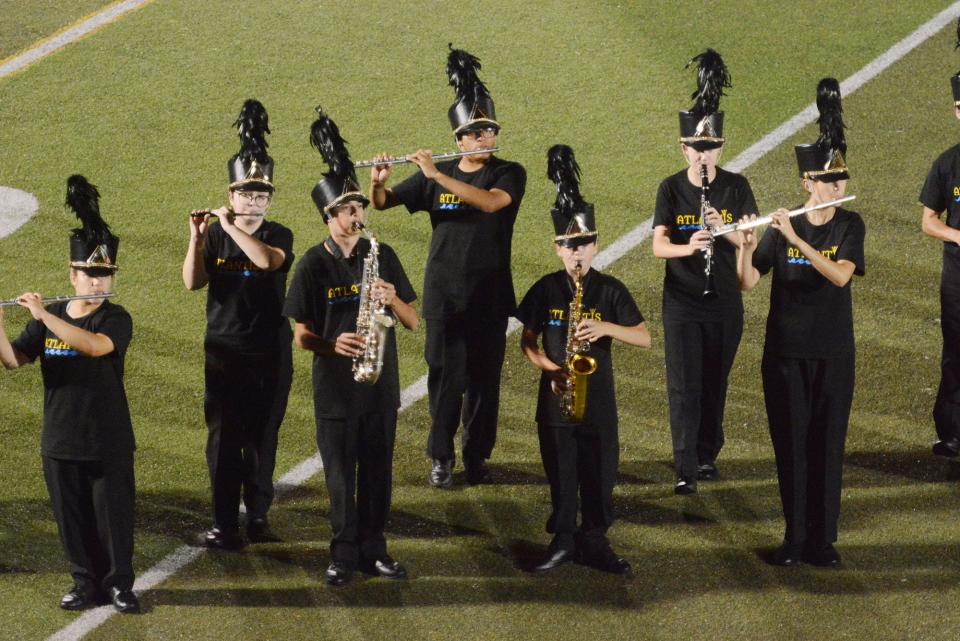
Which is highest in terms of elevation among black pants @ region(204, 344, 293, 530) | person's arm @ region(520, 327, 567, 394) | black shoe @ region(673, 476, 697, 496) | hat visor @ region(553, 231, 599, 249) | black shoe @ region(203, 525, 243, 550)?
hat visor @ region(553, 231, 599, 249)

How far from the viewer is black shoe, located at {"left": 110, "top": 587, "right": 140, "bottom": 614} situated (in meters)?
8.97

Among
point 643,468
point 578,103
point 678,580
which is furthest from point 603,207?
point 678,580

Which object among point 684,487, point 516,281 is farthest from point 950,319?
point 516,281

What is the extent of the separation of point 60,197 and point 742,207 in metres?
6.14

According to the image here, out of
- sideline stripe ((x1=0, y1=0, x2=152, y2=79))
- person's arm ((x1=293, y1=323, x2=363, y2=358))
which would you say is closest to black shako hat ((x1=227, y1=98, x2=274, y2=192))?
person's arm ((x1=293, y1=323, x2=363, y2=358))

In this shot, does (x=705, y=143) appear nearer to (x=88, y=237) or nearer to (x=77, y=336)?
(x=88, y=237)

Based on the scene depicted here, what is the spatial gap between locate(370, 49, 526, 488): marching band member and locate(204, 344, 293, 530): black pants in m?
0.89

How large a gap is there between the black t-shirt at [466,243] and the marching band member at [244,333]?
89 cm

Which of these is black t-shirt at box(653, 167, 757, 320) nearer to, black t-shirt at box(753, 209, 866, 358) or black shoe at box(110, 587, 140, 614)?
black t-shirt at box(753, 209, 866, 358)

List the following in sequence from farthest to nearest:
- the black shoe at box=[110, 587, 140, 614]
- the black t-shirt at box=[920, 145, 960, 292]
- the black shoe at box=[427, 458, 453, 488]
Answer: the black t-shirt at box=[920, 145, 960, 292], the black shoe at box=[427, 458, 453, 488], the black shoe at box=[110, 587, 140, 614]

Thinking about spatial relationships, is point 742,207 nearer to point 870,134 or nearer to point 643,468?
point 643,468

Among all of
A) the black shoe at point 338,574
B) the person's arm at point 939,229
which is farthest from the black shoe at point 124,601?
the person's arm at point 939,229

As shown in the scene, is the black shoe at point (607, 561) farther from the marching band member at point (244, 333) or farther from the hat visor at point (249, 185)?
the hat visor at point (249, 185)

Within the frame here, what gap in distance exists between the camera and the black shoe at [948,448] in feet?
34.7
